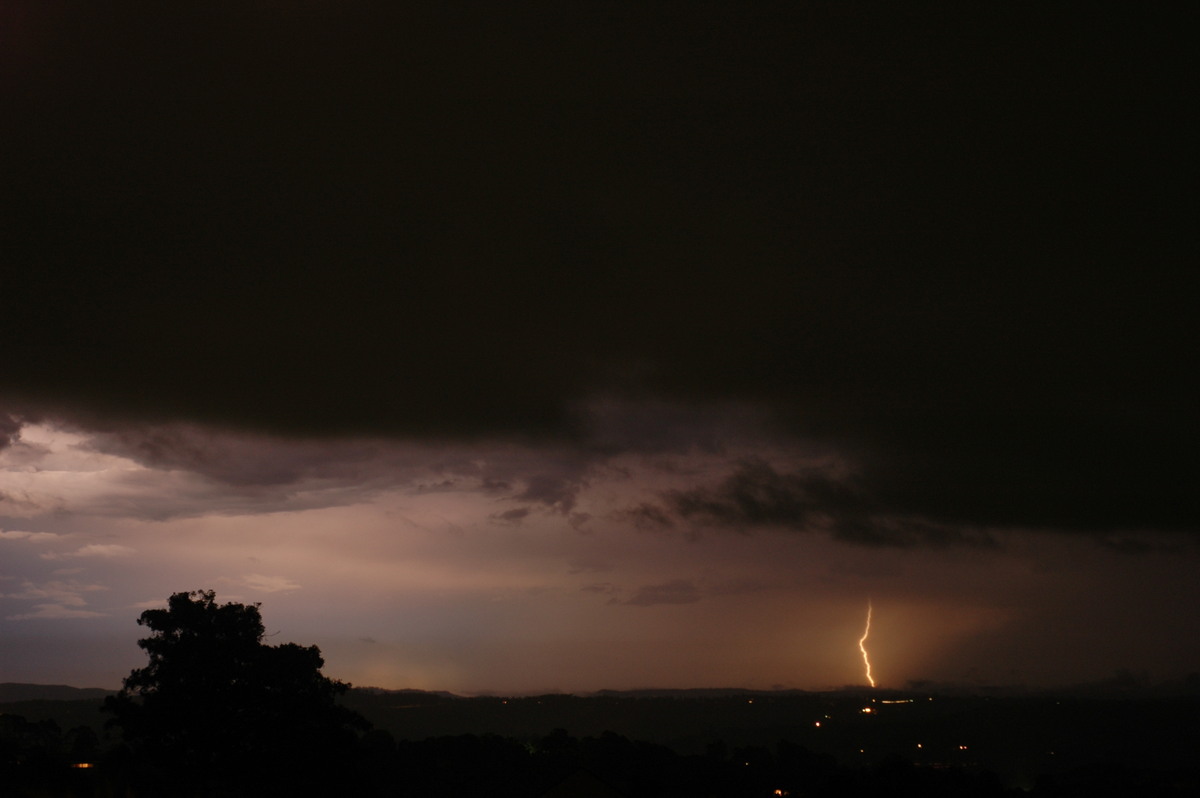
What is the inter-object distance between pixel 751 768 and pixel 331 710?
6922 centimetres

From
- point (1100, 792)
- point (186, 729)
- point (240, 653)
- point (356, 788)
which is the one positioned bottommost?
point (1100, 792)

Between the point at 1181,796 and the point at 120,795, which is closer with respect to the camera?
the point at 120,795

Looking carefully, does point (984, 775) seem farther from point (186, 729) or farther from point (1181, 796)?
point (186, 729)

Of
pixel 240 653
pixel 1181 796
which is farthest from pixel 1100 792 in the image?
pixel 240 653

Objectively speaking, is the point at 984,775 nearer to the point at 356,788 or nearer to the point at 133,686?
the point at 356,788

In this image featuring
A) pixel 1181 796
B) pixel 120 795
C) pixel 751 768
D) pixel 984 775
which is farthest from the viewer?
pixel 751 768

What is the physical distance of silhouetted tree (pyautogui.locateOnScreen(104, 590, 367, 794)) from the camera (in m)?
40.2

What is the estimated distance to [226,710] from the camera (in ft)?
135

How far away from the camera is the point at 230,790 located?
40.4m

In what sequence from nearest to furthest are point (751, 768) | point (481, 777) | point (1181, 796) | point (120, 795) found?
point (120, 795) → point (1181, 796) → point (481, 777) → point (751, 768)

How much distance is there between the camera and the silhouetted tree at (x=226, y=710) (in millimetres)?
40219

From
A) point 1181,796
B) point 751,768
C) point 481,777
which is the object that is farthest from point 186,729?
point 1181,796

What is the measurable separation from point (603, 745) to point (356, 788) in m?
75.7

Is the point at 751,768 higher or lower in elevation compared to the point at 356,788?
lower
